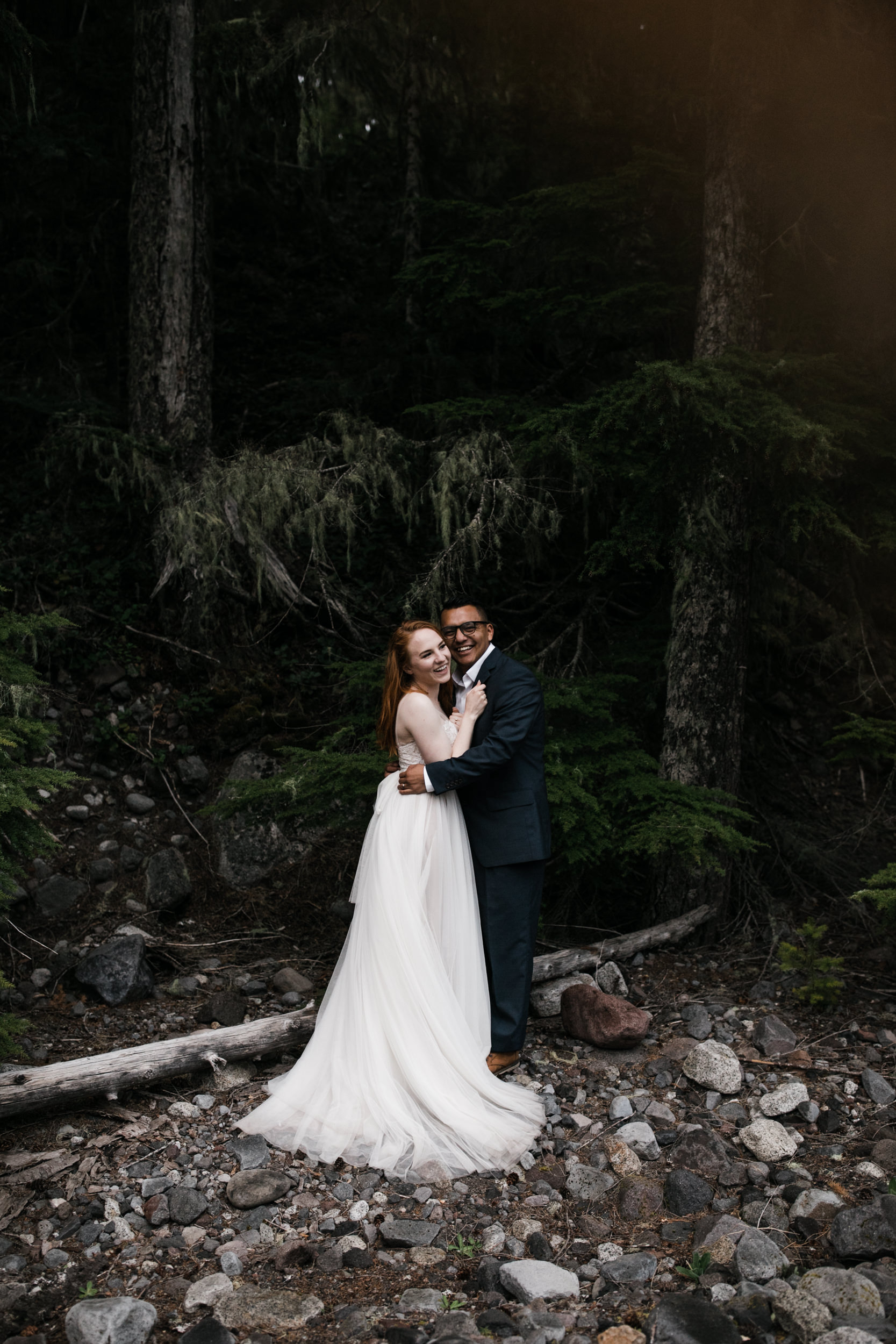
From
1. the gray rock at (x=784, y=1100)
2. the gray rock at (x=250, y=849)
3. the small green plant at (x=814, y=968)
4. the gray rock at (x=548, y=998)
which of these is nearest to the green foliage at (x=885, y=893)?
the small green plant at (x=814, y=968)

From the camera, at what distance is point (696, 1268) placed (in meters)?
3.16

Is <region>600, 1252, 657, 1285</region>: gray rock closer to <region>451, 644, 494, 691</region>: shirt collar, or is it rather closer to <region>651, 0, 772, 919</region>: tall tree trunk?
<region>451, 644, 494, 691</region>: shirt collar

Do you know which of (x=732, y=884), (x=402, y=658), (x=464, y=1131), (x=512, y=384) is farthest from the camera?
(x=512, y=384)

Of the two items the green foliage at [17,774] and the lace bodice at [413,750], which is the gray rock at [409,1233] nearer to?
the green foliage at [17,774]

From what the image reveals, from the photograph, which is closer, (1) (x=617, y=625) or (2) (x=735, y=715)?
(2) (x=735, y=715)

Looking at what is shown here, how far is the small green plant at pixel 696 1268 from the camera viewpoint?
10.3 feet

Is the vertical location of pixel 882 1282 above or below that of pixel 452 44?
below

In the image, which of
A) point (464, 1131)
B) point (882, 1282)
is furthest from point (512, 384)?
point (882, 1282)

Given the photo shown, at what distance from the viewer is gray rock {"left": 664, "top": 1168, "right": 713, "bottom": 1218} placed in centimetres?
363

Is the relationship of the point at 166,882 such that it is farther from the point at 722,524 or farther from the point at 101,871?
the point at 722,524

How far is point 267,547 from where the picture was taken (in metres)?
7.53

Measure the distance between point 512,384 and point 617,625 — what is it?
2556 mm

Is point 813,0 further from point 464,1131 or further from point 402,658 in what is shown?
point 464,1131

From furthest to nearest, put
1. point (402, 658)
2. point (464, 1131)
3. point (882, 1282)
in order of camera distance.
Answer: point (402, 658) < point (464, 1131) < point (882, 1282)
